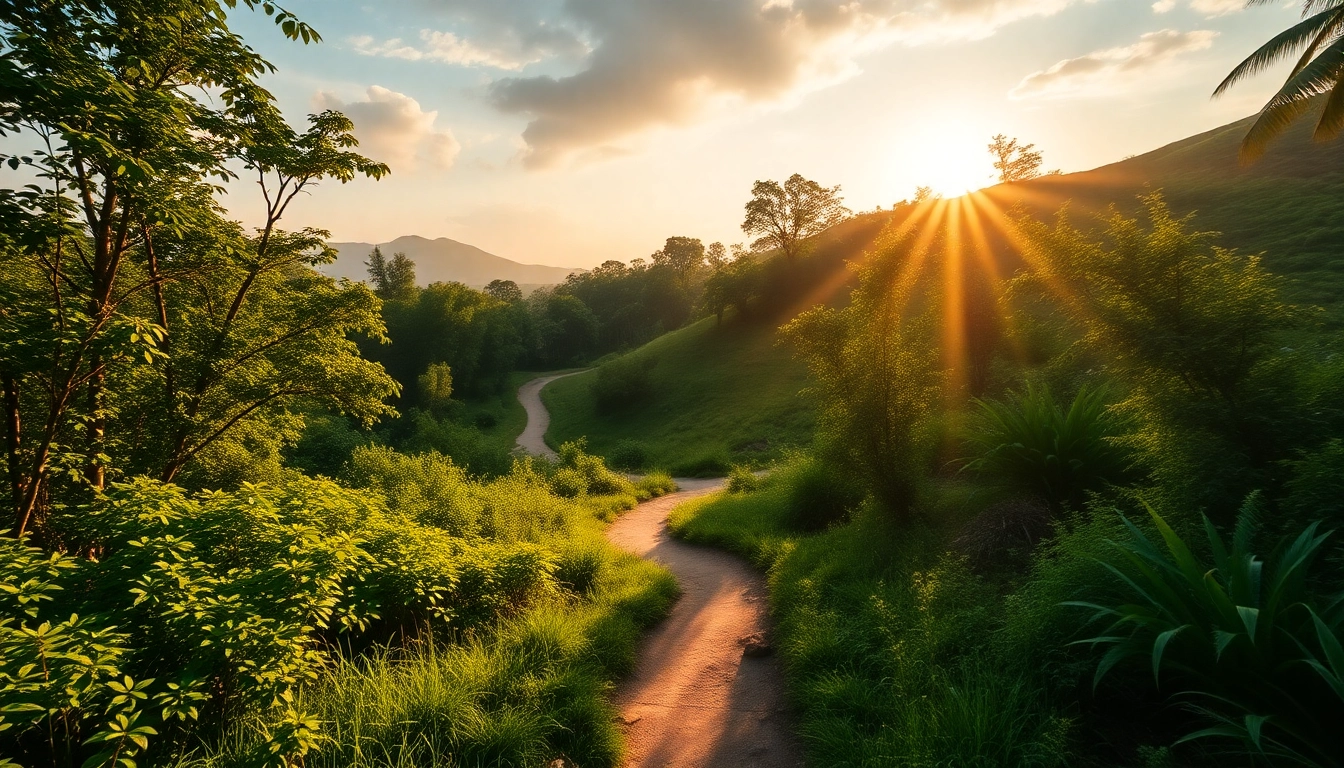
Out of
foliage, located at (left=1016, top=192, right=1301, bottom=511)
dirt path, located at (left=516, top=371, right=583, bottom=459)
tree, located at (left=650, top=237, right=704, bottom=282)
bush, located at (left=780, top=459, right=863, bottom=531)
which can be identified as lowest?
dirt path, located at (left=516, top=371, right=583, bottom=459)

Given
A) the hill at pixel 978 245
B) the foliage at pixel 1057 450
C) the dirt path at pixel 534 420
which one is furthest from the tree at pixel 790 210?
the foliage at pixel 1057 450

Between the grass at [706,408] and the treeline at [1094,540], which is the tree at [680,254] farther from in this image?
the treeline at [1094,540]

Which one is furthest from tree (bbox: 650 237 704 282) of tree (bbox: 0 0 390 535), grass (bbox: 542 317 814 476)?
tree (bbox: 0 0 390 535)

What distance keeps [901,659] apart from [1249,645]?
91.2 inches

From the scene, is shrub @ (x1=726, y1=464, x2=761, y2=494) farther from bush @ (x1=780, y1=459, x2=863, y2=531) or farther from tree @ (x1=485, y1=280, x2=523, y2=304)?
tree @ (x1=485, y1=280, x2=523, y2=304)

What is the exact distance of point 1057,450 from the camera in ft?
21.8

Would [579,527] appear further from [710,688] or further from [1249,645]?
[1249,645]

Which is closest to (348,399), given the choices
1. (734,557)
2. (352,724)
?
(352,724)

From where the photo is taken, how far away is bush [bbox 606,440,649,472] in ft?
86.1

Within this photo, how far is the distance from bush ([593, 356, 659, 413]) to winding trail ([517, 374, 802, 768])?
97.7 feet

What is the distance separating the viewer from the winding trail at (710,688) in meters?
4.68

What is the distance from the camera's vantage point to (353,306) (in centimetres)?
960

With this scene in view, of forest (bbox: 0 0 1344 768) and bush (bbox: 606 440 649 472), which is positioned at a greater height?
forest (bbox: 0 0 1344 768)

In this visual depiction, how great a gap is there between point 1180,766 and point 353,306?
454 inches
